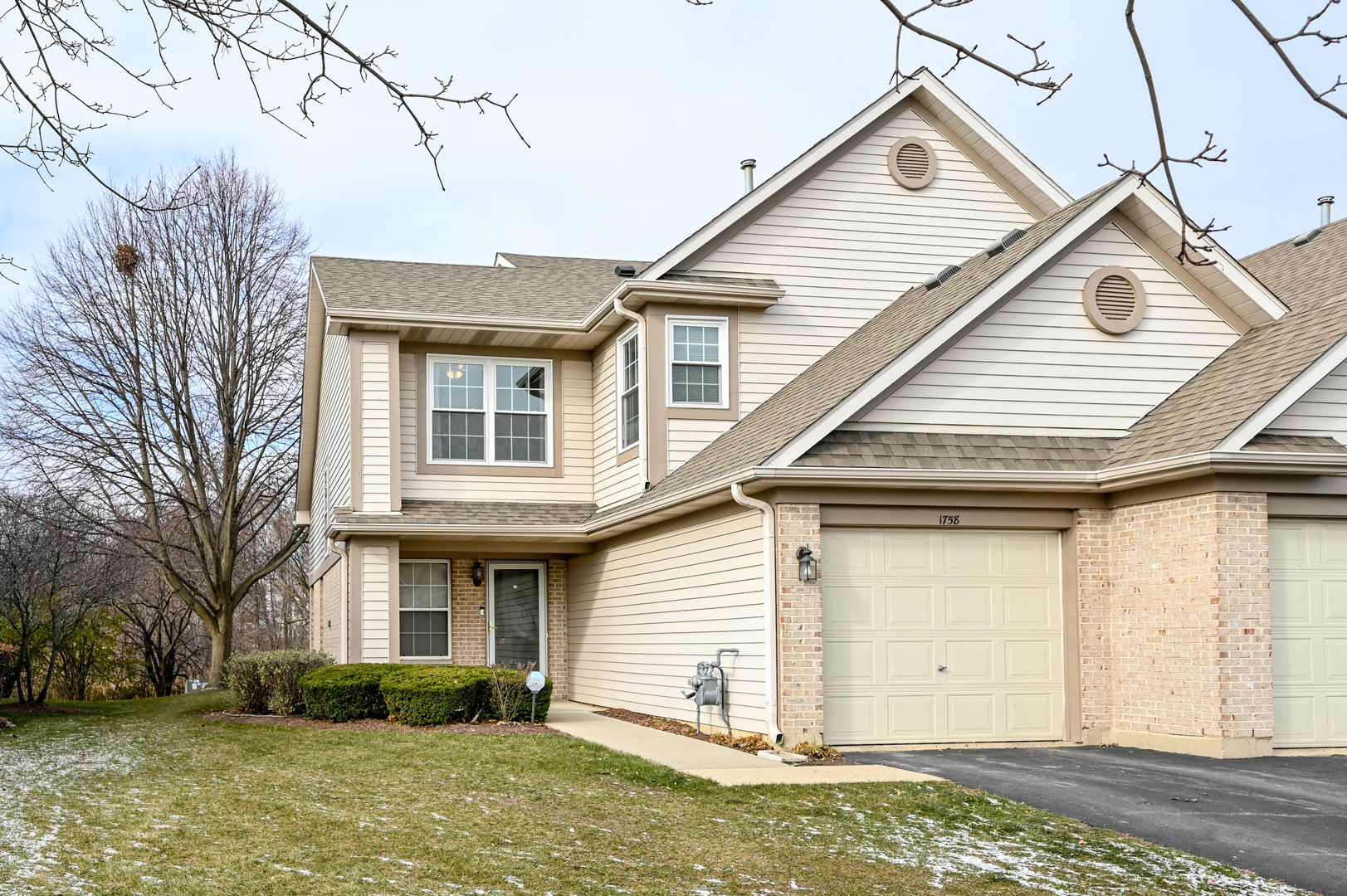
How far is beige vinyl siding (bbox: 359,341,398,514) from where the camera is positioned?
18.0 meters

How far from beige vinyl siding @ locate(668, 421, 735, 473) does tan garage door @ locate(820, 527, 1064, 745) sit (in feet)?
13.6

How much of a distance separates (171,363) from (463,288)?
1045 centimetres

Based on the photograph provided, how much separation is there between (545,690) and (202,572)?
15735mm

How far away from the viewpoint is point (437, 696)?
48.4 feet

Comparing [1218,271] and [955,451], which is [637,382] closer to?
[955,451]

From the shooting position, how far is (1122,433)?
14.1 meters

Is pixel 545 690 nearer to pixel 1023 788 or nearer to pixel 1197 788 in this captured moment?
pixel 1023 788

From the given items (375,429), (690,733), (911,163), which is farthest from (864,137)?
(690,733)

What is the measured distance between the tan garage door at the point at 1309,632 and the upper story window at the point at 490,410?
34.1ft

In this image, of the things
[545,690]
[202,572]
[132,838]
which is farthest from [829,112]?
[202,572]

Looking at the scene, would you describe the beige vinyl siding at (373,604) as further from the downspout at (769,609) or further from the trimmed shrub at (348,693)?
the downspout at (769,609)

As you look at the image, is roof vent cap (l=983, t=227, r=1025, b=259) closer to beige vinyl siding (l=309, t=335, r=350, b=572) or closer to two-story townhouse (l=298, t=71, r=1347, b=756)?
two-story townhouse (l=298, t=71, r=1347, b=756)

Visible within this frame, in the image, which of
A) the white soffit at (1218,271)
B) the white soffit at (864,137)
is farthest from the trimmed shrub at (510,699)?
the white soffit at (1218,271)

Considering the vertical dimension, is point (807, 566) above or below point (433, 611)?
above
